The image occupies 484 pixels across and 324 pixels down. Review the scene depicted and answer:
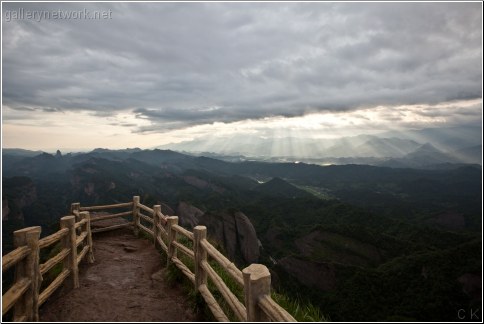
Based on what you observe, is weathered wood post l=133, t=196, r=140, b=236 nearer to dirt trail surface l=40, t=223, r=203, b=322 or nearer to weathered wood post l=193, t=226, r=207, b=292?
dirt trail surface l=40, t=223, r=203, b=322

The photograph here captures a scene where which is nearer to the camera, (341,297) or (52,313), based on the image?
(52,313)

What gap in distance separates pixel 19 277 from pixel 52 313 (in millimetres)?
1564

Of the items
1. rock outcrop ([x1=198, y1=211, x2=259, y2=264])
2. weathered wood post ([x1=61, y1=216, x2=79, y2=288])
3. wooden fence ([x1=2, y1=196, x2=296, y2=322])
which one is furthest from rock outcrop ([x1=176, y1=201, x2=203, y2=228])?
wooden fence ([x1=2, y1=196, x2=296, y2=322])

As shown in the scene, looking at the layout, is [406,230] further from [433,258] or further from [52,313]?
[52,313]

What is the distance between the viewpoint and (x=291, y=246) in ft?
286

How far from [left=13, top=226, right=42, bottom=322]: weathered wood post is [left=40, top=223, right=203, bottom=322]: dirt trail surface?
85cm

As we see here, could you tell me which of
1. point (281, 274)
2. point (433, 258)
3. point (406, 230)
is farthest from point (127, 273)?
point (406, 230)

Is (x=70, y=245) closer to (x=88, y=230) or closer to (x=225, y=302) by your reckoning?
(x=88, y=230)

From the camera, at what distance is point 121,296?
706cm

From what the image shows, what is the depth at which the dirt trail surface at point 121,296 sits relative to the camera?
19.8ft

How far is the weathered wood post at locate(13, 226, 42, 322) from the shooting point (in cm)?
495

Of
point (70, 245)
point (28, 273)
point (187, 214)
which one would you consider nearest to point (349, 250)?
point (187, 214)

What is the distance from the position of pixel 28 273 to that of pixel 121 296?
8.33ft

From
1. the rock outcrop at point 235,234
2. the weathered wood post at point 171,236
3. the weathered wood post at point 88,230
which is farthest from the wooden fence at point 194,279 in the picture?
the rock outcrop at point 235,234
